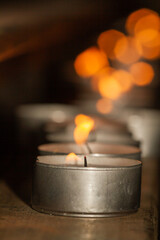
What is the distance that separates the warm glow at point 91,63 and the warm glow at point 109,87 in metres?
0.24

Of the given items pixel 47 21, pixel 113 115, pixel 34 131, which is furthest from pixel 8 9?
pixel 113 115

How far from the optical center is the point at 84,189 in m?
1.40

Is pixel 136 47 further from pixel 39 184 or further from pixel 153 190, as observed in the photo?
pixel 39 184

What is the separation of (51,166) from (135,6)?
3859 mm

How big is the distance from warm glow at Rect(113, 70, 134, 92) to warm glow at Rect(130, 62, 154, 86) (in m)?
0.12

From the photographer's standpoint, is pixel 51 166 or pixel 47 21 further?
pixel 47 21

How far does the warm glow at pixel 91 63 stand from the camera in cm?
799

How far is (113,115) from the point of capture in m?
4.46

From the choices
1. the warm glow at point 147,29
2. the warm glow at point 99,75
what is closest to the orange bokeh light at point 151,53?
the warm glow at point 147,29

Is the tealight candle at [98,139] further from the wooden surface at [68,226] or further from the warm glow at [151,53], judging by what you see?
the warm glow at [151,53]

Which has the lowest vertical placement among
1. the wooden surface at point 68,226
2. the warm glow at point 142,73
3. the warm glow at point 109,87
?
the wooden surface at point 68,226

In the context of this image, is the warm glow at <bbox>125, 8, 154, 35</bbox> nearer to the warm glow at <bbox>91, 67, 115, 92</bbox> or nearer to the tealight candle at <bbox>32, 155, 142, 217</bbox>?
the warm glow at <bbox>91, 67, 115, 92</bbox>

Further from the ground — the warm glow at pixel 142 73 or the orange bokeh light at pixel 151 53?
the orange bokeh light at pixel 151 53

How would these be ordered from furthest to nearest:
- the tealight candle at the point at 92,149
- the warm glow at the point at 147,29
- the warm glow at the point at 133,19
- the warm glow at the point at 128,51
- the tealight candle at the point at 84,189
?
the warm glow at the point at 128,51 < the warm glow at the point at 147,29 < the warm glow at the point at 133,19 < the tealight candle at the point at 92,149 < the tealight candle at the point at 84,189
